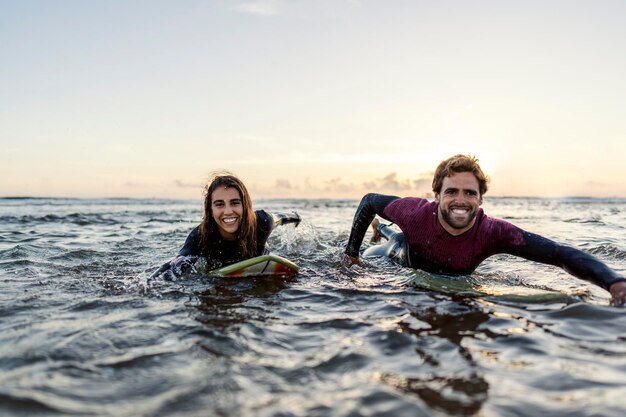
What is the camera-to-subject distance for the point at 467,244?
566cm

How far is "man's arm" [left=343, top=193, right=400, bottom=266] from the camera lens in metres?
6.65

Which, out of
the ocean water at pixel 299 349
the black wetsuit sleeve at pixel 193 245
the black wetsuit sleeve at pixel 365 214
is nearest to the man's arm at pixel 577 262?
→ the ocean water at pixel 299 349

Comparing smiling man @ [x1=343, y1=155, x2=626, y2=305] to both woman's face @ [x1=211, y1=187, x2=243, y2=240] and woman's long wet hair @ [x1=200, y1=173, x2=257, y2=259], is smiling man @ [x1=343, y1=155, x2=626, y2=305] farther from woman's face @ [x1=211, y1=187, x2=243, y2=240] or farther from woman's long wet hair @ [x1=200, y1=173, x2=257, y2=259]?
woman's face @ [x1=211, y1=187, x2=243, y2=240]

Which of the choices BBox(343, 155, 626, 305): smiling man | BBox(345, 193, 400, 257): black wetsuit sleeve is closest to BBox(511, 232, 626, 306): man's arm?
BBox(343, 155, 626, 305): smiling man

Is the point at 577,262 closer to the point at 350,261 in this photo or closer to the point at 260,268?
the point at 350,261

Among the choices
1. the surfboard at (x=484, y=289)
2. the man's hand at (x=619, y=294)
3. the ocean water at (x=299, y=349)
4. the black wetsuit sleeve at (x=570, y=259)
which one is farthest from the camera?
the surfboard at (x=484, y=289)

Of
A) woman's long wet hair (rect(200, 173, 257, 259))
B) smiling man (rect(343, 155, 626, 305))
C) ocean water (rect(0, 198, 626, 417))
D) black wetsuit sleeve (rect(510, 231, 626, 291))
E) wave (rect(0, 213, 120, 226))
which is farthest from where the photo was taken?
wave (rect(0, 213, 120, 226))

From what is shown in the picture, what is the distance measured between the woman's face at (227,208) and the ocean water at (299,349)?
31.2 inches

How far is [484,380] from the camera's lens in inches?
108

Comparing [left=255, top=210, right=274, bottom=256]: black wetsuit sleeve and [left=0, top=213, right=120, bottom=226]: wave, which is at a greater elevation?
[left=255, top=210, right=274, bottom=256]: black wetsuit sleeve

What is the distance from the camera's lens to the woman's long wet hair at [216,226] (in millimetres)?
6227

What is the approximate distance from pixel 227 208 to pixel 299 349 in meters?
3.08

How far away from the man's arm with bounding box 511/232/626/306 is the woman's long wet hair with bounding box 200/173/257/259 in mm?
3208

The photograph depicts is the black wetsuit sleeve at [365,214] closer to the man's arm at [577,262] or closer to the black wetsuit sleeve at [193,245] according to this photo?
the man's arm at [577,262]
